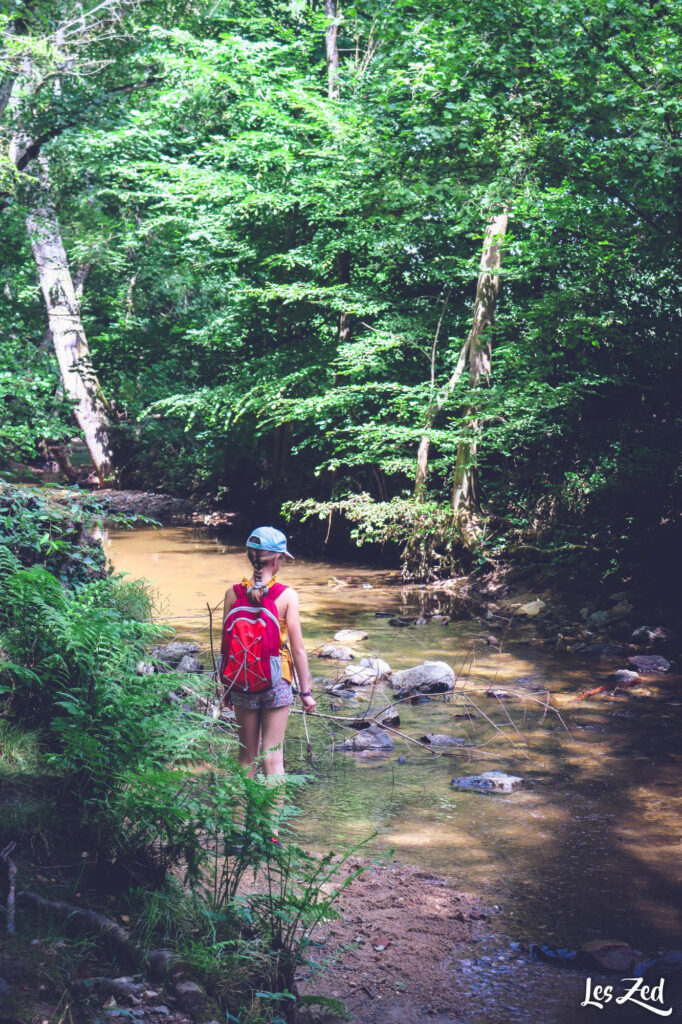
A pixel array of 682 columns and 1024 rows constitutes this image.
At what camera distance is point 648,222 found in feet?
33.4

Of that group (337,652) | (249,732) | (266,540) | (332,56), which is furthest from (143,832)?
(332,56)

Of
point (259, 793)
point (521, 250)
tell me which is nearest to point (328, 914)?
point (259, 793)

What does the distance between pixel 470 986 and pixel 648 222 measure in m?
8.76

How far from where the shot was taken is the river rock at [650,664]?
34.5 feet

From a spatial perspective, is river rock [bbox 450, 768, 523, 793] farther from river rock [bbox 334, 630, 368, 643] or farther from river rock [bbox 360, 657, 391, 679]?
river rock [bbox 334, 630, 368, 643]

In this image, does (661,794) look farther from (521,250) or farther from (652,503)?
(521,250)

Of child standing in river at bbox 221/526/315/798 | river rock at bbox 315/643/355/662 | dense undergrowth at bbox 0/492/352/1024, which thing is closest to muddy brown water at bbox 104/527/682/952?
river rock at bbox 315/643/355/662

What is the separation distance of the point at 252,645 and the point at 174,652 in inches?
199

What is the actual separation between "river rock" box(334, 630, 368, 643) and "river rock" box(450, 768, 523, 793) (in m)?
4.88

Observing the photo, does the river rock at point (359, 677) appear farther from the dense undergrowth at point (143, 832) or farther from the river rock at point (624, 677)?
the dense undergrowth at point (143, 832)

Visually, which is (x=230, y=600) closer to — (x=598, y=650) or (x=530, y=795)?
(x=530, y=795)

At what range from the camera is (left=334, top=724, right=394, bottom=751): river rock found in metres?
7.68

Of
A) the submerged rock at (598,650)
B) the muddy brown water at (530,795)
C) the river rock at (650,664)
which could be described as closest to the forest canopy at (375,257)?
the submerged rock at (598,650)

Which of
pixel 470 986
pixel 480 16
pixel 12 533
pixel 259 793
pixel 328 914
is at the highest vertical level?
pixel 480 16
